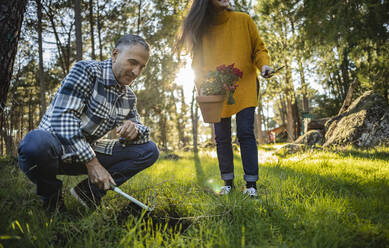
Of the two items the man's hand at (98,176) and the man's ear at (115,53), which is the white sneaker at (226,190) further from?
the man's ear at (115,53)

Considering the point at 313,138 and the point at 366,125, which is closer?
the point at 366,125

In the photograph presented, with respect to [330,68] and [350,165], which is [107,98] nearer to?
[350,165]

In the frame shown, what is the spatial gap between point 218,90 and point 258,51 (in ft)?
2.19

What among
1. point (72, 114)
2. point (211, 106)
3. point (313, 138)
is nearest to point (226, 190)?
point (211, 106)

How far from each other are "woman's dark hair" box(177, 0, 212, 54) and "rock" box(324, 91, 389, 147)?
13.1 feet

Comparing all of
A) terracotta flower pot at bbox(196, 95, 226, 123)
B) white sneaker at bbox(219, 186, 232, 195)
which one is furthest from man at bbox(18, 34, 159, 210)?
white sneaker at bbox(219, 186, 232, 195)

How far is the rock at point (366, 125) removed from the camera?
4.59m

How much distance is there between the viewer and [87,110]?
1.82m

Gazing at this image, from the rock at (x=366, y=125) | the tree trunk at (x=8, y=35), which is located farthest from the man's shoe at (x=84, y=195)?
the rock at (x=366, y=125)

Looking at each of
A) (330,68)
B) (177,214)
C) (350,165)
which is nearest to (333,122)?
(330,68)

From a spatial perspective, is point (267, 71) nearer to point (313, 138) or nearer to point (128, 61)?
point (128, 61)

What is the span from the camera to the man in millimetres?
1531

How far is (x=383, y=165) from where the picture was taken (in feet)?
8.95

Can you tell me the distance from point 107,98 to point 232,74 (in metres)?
1.19
